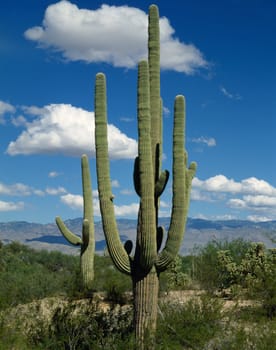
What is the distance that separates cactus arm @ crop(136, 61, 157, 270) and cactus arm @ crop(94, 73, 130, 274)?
0.42m

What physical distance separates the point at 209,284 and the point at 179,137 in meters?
12.4

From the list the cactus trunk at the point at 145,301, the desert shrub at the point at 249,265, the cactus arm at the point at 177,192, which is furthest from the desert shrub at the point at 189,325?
the desert shrub at the point at 249,265

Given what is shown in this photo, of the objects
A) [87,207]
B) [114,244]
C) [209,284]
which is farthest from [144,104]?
[209,284]

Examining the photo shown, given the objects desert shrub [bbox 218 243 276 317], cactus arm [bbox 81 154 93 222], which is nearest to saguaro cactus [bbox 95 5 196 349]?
desert shrub [bbox 218 243 276 317]

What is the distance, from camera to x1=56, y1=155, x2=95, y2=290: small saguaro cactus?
19.6 m

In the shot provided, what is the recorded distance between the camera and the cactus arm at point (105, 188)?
36.6ft

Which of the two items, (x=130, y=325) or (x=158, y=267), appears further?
(x=130, y=325)

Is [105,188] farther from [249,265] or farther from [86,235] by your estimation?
[249,265]

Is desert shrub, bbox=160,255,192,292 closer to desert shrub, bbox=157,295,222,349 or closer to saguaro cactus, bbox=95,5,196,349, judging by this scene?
desert shrub, bbox=157,295,222,349

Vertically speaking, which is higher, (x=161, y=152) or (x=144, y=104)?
(x=144, y=104)

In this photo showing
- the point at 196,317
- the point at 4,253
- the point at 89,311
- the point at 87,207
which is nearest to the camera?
the point at 196,317

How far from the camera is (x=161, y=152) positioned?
11.9 meters

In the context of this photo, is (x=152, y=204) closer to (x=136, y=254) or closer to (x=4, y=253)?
(x=136, y=254)

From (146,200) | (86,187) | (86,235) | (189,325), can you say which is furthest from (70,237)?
(146,200)
